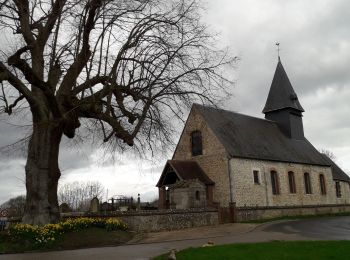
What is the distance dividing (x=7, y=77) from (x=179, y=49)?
6.56 m

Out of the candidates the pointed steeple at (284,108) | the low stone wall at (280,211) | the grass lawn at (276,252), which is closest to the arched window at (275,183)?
the low stone wall at (280,211)

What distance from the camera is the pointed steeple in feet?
135

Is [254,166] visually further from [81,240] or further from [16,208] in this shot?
[16,208]

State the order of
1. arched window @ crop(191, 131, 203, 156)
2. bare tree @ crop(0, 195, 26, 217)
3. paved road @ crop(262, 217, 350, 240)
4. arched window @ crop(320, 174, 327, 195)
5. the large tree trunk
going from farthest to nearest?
arched window @ crop(320, 174, 327, 195) → arched window @ crop(191, 131, 203, 156) → bare tree @ crop(0, 195, 26, 217) → the large tree trunk → paved road @ crop(262, 217, 350, 240)

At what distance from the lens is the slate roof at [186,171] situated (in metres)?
30.3

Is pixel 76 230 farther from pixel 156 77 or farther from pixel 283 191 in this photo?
pixel 283 191

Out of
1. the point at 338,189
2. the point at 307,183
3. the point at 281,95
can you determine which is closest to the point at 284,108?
the point at 281,95

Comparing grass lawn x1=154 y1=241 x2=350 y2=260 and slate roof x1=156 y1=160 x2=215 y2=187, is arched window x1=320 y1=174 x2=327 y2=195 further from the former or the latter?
grass lawn x1=154 y1=241 x2=350 y2=260

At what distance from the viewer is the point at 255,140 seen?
3522cm

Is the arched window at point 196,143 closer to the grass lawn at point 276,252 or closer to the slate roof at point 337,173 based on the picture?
the slate roof at point 337,173

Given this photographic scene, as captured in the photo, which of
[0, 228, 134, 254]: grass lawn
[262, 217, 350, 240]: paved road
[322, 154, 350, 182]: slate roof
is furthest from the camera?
[322, 154, 350, 182]: slate roof

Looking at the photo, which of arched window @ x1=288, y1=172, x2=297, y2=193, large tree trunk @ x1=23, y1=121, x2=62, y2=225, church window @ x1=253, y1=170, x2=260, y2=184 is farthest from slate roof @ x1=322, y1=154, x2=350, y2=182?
large tree trunk @ x1=23, y1=121, x2=62, y2=225

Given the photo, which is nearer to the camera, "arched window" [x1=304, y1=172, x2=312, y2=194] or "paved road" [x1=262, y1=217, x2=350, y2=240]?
"paved road" [x1=262, y1=217, x2=350, y2=240]

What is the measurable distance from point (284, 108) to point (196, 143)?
12.0 meters
